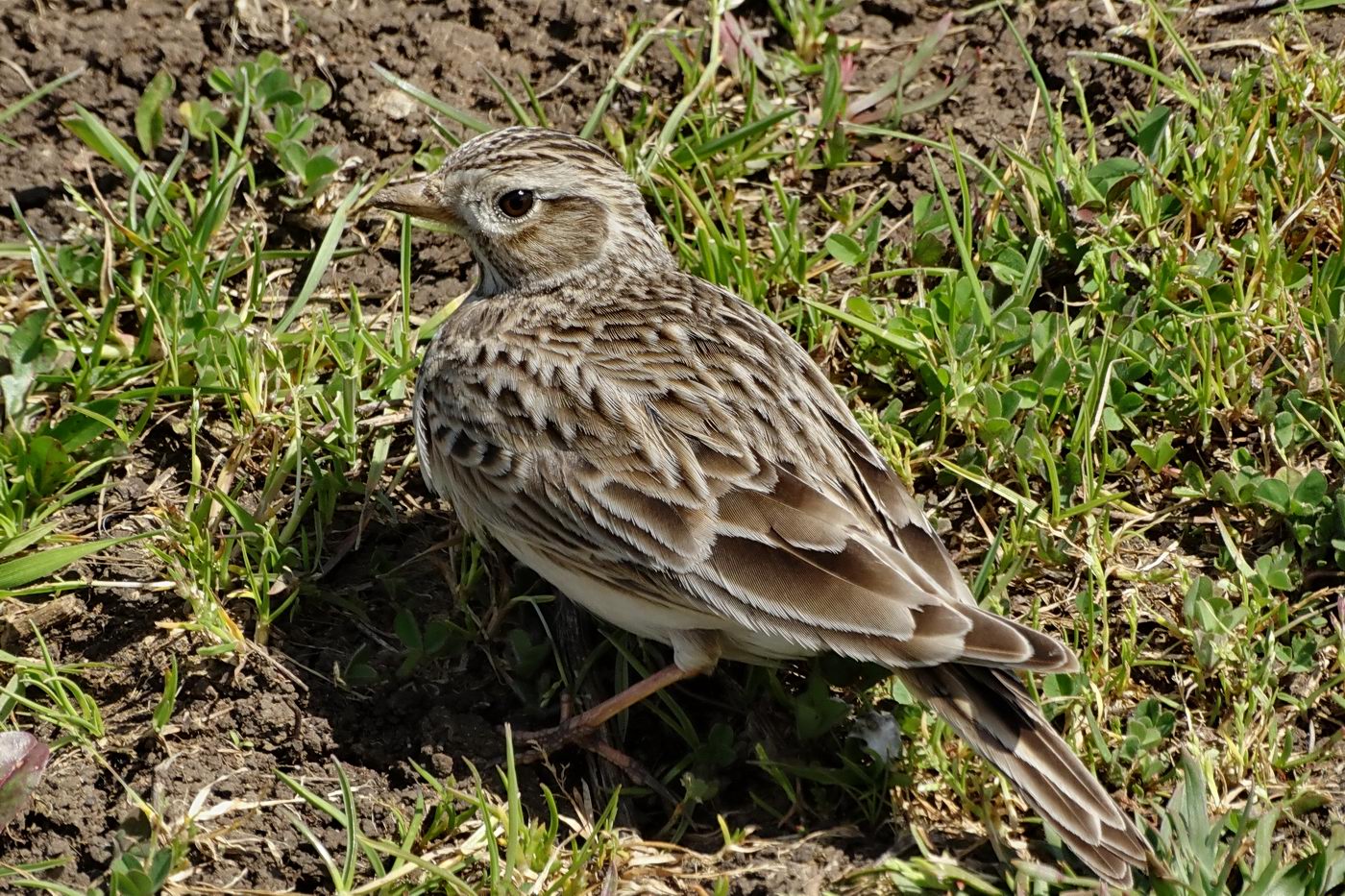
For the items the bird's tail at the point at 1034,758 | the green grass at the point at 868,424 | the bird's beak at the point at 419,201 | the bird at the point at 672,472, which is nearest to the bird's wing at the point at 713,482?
the bird at the point at 672,472

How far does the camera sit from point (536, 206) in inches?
258

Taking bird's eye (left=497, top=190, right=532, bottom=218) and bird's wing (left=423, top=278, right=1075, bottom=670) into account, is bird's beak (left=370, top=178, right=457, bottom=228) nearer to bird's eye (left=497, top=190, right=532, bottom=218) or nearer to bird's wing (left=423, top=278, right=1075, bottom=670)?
bird's eye (left=497, top=190, right=532, bottom=218)

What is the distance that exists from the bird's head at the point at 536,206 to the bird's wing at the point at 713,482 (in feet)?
1.45

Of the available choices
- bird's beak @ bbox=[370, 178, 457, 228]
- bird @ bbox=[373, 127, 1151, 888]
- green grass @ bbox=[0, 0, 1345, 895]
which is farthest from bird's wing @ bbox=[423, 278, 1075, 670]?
bird's beak @ bbox=[370, 178, 457, 228]

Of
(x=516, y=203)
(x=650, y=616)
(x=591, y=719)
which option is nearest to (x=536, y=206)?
(x=516, y=203)

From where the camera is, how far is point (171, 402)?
6.71 metres

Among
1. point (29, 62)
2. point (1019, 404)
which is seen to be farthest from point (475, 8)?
point (1019, 404)

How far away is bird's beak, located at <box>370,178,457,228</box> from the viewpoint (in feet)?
21.4

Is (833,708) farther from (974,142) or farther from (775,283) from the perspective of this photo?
(974,142)

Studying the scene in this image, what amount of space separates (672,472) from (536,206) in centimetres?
151

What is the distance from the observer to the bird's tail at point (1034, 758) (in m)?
4.96

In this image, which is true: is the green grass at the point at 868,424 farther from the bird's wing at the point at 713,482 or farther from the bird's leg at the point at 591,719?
the bird's wing at the point at 713,482

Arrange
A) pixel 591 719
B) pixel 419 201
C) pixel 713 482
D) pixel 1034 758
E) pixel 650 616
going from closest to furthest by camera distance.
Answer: pixel 1034 758 → pixel 713 482 → pixel 650 616 → pixel 591 719 → pixel 419 201

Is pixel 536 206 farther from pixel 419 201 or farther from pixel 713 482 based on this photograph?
pixel 713 482
